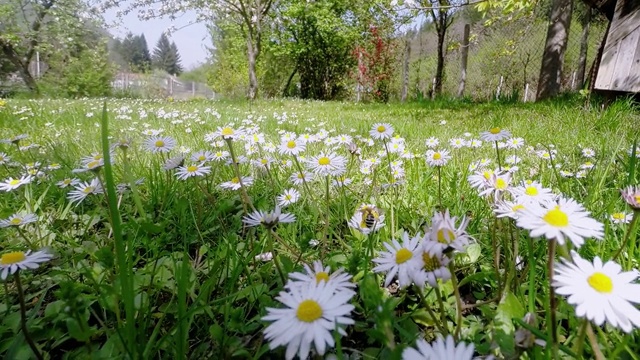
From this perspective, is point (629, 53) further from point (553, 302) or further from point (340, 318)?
point (340, 318)

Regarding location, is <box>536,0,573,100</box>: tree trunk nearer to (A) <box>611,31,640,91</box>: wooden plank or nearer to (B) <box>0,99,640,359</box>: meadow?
(A) <box>611,31,640,91</box>: wooden plank


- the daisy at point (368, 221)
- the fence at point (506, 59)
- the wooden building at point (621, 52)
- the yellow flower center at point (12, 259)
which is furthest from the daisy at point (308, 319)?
the fence at point (506, 59)

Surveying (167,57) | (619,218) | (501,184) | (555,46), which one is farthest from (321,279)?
(167,57)

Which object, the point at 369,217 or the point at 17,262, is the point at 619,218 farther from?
the point at 17,262

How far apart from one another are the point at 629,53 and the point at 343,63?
1648cm

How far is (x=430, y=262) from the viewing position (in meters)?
0.57

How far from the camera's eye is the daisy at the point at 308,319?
0.47m

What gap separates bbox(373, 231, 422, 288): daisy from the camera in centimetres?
58

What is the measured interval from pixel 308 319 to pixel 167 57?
3570 inches

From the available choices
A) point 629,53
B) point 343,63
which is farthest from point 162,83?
point 629,53

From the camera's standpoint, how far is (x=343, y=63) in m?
19.2

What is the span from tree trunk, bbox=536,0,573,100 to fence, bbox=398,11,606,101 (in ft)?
23.1

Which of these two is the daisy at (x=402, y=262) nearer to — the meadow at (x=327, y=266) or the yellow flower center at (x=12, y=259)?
the meadow at (x=327, y=266)

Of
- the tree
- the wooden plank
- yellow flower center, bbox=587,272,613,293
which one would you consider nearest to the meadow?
yellow flower center, bbox=587,272,613,293
